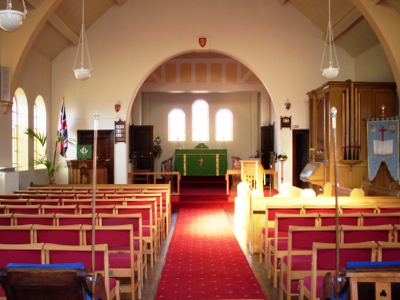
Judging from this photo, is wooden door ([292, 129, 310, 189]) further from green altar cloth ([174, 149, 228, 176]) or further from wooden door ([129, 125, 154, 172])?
wooden door ([129, 125, 154, 172])

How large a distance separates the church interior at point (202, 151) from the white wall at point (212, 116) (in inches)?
62.2

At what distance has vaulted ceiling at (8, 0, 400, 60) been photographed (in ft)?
30.0

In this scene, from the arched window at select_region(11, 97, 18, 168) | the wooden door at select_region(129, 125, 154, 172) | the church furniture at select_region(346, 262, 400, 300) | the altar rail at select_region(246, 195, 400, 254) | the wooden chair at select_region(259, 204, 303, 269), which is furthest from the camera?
the wooden door at select_region(129, 125, 154, 172)

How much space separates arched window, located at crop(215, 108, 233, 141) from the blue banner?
29.5 ft

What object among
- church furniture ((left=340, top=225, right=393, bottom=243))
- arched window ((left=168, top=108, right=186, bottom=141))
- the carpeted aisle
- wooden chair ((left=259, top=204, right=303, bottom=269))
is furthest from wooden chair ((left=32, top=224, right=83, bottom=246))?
arched window ((left=168, top=108, right=186, bottom=141))

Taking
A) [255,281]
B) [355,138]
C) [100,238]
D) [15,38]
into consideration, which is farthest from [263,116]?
[100,238]

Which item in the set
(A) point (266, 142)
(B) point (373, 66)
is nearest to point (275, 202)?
(B) point (373, 66)

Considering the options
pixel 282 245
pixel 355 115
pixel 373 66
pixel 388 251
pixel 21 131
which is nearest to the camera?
pixel 388 251

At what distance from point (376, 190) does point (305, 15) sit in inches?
231

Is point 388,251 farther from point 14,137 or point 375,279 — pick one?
point 14,137

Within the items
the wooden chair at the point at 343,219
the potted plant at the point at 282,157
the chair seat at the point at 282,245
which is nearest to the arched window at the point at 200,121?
the potted plant at the point at 282,157

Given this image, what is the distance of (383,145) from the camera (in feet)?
25.2

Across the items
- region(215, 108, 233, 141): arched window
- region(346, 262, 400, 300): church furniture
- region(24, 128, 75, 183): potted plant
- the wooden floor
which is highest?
region(215, 108, 233, 141): arched window

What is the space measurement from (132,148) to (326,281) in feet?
38.3
